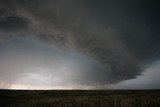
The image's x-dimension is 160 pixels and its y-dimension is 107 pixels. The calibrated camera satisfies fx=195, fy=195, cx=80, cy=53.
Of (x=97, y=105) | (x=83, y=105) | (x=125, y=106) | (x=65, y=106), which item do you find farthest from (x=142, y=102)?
(x=65, y=106)

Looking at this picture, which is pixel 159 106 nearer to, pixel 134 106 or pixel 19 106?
pixel 134 106

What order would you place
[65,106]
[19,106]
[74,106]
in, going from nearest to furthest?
[19,106] < [65,106] < [74,106]

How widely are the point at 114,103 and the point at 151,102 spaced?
5.17m

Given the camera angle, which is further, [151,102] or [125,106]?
[151,102]

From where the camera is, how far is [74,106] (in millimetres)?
23953

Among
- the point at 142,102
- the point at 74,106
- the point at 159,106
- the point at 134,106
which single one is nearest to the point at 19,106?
the point at 74,106

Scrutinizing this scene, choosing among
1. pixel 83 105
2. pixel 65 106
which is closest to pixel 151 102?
pixel 83 105

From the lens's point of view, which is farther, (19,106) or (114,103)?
(114,103)

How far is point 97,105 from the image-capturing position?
24.5 metres

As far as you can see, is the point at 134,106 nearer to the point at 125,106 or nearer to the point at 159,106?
the point at 125,106

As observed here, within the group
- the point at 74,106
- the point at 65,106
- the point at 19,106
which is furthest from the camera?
the point at 74,106

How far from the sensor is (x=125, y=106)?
23484 millimetres

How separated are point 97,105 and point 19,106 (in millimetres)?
9450

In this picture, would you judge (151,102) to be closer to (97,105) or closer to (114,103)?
(114,103)
